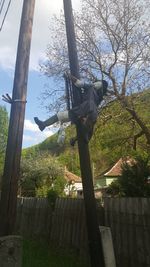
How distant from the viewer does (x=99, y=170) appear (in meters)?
56.2

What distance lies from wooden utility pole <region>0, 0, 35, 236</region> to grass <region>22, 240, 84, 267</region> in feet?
13.3

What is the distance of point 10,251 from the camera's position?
4.71m

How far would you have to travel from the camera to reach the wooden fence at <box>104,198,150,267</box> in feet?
23.0

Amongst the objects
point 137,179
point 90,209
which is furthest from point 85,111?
point 137,179

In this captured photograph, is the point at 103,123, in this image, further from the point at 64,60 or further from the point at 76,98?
the point at 76,98

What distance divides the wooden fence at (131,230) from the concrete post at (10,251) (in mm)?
3106

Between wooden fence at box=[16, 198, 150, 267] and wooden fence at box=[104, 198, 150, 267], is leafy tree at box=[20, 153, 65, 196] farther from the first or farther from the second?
wooden fence at box=[104, 198, 150, 267]

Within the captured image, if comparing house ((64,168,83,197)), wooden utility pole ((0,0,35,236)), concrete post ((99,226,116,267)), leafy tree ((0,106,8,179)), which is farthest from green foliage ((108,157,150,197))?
leafy tree ((0,106,8,179))

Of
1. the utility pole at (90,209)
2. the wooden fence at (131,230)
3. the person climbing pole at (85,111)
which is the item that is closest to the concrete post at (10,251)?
the utility pole at (90,209)

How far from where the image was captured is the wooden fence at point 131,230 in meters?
7.01

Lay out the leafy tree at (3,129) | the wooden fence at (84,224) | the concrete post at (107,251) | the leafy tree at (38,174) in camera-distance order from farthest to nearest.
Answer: the leafy tree at (3,129), the leafy tree at (38,174), the wooden fence at (84,224), the concrete post at (107,251)

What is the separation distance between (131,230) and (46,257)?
3.19 meters

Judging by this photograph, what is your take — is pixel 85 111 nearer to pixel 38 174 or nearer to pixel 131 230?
pixel 131 230

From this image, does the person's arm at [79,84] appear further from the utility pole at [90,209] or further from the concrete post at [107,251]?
the concrete post at [107,251]
